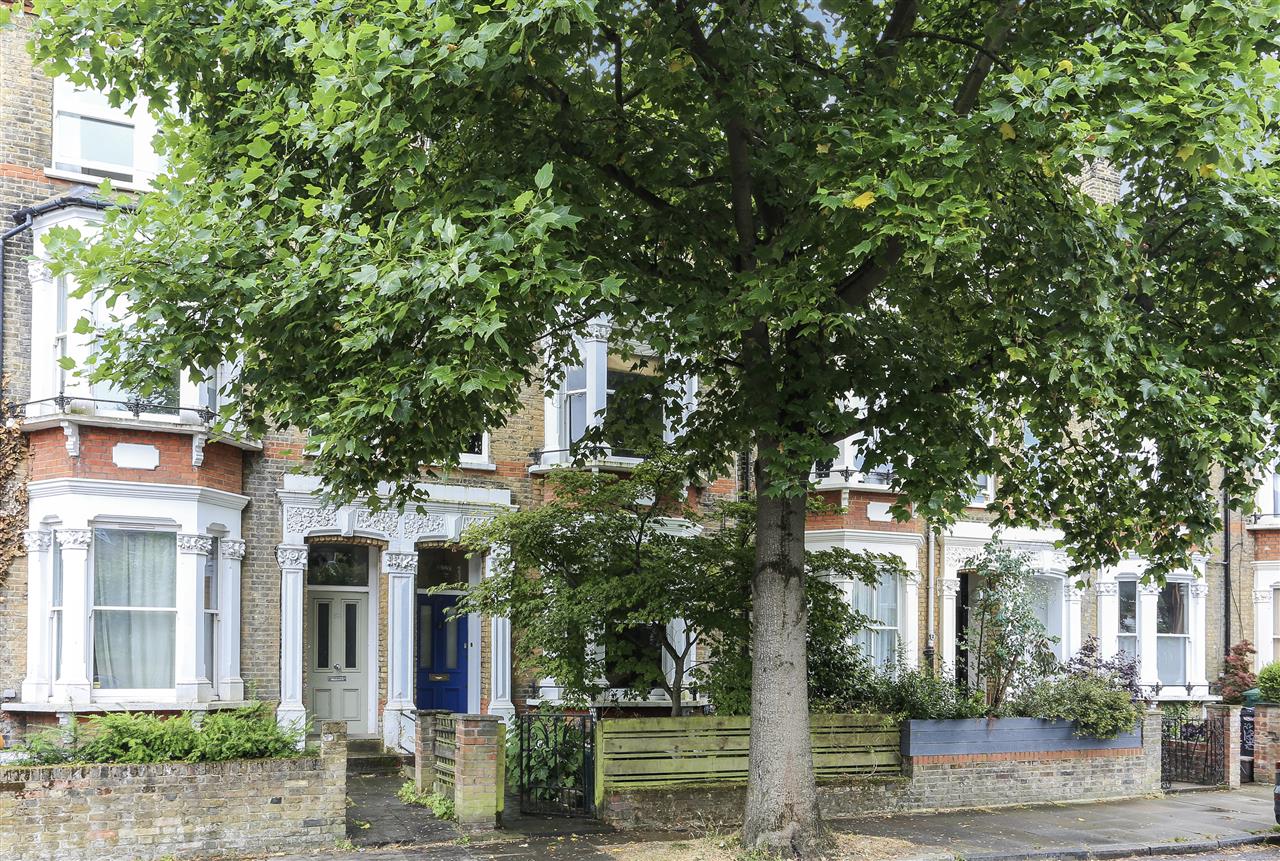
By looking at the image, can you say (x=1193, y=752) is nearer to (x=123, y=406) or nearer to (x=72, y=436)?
(x=123, y=406)

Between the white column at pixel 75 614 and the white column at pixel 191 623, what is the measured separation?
1.09 meters

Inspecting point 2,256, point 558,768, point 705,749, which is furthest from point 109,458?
point 705,749

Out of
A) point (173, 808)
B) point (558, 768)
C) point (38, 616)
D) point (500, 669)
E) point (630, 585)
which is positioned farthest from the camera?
point (500, 669)

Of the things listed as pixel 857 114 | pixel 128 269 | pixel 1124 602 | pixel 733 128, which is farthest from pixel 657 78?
pixel 1124 602

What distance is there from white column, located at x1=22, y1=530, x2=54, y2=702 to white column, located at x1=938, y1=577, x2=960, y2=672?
594 inches

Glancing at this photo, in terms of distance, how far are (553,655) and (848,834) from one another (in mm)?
3940

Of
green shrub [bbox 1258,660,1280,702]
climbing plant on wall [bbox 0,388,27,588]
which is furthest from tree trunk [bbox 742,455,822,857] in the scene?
green shrub [bbox 1258,660,1280,702]

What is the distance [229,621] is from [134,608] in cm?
125

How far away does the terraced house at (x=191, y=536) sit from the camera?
16062mm

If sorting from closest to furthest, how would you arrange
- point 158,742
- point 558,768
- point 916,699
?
point 158,742 < point 558,768 < point 916,699

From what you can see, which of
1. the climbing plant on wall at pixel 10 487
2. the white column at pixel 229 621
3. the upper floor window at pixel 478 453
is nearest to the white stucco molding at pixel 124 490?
the climbing plant on wall at pixel 10 487

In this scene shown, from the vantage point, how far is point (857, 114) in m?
10.9

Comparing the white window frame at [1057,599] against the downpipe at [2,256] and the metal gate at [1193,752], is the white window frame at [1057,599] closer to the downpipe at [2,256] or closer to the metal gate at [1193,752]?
the metal gate at [1193,752]

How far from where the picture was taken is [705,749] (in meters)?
15.0
